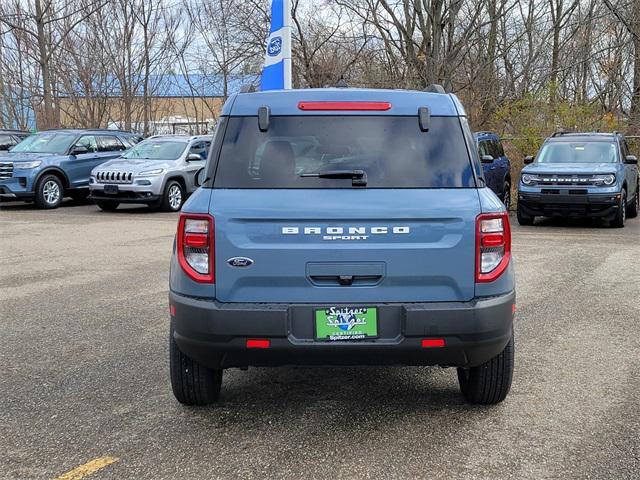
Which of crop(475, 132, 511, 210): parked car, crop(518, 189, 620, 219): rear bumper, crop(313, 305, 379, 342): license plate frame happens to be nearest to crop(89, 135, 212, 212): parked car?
crop(475, 132, 511, 210): parked car

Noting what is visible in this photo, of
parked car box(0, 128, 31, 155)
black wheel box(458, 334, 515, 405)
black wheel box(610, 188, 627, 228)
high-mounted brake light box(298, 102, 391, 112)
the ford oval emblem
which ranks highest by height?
parked car box(0, 128, 31, 155)

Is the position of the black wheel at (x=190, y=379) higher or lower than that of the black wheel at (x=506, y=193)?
→ lower

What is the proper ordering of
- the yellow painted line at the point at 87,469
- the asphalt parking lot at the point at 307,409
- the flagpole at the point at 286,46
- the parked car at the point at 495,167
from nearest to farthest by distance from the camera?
the yellow painted line at the point at 87,469 < the asphalt parking lot at the point at 307,409 < the flagpole at the point at 286,46 < the parked car at the point at 495,167

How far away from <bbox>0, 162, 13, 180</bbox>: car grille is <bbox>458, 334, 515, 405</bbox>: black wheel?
47.7 ft

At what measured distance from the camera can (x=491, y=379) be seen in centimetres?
398

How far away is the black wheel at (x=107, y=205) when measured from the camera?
630 inches

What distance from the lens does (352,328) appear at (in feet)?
11.3

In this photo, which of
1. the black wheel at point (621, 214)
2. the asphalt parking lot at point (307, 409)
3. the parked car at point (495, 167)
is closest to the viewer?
the asphalt parking lot at point (307, 409)

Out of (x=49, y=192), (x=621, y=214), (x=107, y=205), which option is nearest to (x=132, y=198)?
(x=107, y=205)

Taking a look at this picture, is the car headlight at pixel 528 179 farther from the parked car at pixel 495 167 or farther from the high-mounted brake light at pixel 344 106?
the high-mounted brake light at pixel 344 106

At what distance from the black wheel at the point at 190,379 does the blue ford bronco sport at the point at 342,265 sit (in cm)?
34

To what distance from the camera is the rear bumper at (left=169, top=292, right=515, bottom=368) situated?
3.41 meters

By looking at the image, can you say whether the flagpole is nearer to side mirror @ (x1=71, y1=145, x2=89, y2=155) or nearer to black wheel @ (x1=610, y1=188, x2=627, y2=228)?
side mirror @ (x1=71, y1=145, x2=89, y2=155)

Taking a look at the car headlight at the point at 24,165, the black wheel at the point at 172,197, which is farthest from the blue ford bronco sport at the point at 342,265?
the car headlight at the point at 24,165
